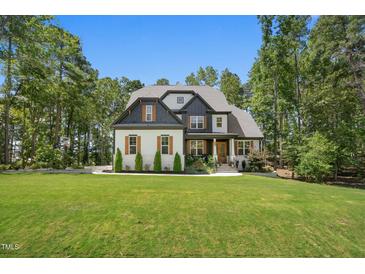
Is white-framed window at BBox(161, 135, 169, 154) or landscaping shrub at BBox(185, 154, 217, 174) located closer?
white-framed window at BBox(161, 135, 169, 154)

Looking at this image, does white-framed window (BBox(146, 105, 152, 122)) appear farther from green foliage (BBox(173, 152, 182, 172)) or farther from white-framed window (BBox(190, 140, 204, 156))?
white-framed window (BBox(190, 140, 204, 156))

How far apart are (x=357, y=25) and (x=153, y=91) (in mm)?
17604

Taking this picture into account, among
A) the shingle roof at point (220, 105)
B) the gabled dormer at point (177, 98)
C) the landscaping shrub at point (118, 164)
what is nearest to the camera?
the landscaping shrub at point (118, 164)

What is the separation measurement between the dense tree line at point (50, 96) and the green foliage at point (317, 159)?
19.6 metres

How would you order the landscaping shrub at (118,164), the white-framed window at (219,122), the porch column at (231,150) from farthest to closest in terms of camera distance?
the white-framed window at (219,122), the porch column at (231,150), the landscaping shrub at (118,164)

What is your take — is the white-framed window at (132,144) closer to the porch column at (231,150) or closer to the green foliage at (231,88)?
the porch column at (231,150)

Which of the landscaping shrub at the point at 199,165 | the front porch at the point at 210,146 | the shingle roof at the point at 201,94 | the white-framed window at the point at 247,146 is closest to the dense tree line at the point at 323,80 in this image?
the white-framed window at the point at 247,146

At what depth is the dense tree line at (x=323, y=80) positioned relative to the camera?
1798 centimetres

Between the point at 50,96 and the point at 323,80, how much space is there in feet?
82.2

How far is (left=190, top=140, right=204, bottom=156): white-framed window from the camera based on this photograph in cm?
2338

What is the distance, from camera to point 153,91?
85.9ft

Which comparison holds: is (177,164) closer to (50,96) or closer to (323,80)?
(323,80)

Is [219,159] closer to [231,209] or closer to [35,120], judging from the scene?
[231,209]

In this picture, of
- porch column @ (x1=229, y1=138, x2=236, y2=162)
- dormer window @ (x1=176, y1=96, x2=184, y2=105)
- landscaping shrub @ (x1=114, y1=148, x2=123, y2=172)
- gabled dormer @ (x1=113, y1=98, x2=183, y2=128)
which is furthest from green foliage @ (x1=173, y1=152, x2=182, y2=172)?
dormer window @ (x1=176, y1=96, x2=184, y2=105)
